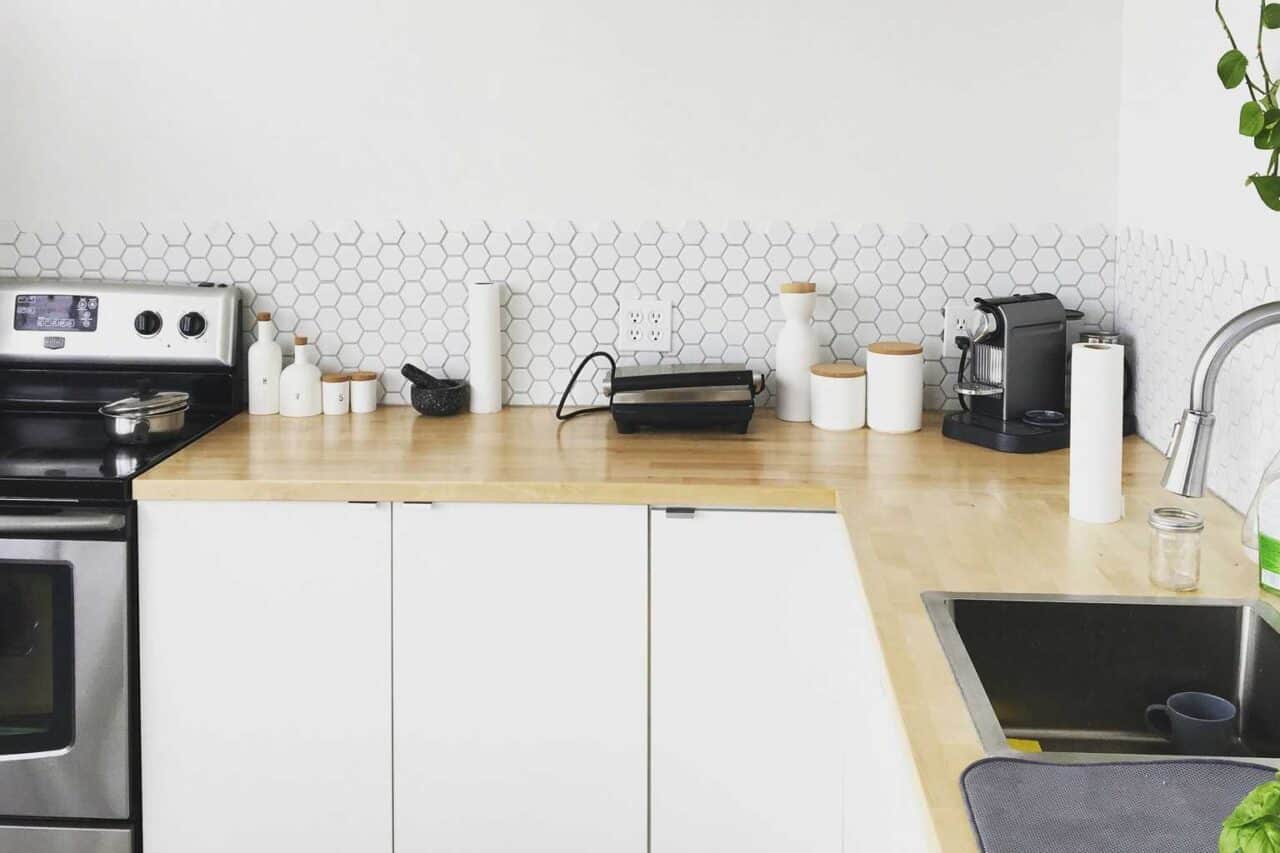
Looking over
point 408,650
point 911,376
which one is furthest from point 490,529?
point 911,376

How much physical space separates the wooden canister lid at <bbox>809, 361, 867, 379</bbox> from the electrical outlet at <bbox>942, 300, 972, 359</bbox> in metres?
0.22

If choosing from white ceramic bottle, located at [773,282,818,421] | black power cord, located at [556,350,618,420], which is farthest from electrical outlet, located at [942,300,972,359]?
black power cord, located at [556,350,618,420]

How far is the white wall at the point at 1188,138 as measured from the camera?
2.09m

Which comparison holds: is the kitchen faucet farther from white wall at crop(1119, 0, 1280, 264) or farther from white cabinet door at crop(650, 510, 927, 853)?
white cabinet door at crop(650, 510, 927, 853)

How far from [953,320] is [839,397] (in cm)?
35

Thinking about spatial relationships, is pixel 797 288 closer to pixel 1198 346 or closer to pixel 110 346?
pixel 1198 346

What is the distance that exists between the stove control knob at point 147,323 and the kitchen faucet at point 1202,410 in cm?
215

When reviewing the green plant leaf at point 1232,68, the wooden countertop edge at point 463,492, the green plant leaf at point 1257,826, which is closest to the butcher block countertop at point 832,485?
the wooden countertop edge at point 463,492

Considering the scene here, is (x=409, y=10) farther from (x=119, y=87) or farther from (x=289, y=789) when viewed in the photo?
(x=289, y=789)

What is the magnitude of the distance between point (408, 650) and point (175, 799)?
514 mm

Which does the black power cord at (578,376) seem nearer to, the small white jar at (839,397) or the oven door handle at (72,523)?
the small white jar at (839,397)

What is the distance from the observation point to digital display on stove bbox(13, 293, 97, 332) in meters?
3.04

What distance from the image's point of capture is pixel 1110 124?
2.95 meters

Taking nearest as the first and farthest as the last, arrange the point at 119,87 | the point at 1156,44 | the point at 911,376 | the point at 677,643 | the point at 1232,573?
the point at 1232,573 → the point at 677,643 → the point at 1156,44 → the point at 911,376 → the point at 119,87
